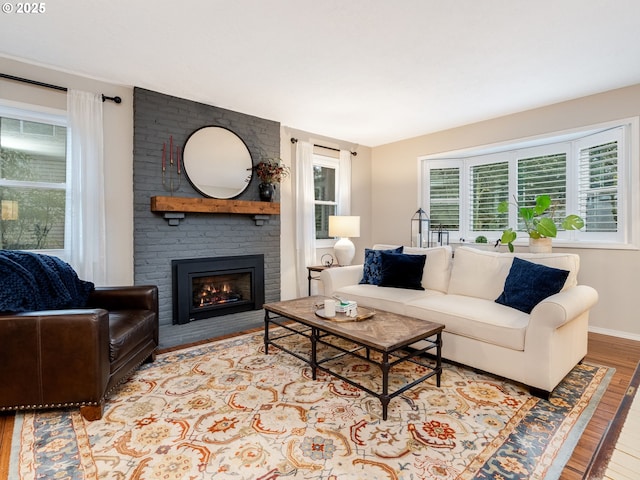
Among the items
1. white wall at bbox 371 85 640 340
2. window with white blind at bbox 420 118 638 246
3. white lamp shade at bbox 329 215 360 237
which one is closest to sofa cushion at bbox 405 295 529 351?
white wall at bbox 371 85 640 340

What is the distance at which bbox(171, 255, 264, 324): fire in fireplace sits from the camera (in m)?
3.52

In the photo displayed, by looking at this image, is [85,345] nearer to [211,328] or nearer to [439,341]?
[211,328]

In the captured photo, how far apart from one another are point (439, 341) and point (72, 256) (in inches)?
124

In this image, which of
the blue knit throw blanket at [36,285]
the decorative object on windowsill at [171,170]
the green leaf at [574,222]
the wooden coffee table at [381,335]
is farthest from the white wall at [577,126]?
the blue knit throw blanket at [36,285]

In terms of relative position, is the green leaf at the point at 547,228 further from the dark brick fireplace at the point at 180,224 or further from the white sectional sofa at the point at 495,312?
the dark brick fireplace at the point at 180,224

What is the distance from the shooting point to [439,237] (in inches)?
187

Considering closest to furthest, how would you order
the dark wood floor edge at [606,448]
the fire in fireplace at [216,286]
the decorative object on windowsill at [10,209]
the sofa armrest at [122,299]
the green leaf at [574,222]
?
1. the dark wood floor edge at [606,448]
2. the sofa armrest at [122,299]
3. the decorative object on windowsill at [10,209]
4. the green leaf at [574,222]
5. the fire in fireplace at [216,286]

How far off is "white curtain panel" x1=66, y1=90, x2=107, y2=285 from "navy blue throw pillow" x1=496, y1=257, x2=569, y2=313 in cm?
356

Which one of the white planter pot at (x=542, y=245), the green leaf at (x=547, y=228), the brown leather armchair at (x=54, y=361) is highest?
the green leaf at (x=547, y=228)

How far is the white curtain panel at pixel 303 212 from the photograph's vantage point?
4.49 meters

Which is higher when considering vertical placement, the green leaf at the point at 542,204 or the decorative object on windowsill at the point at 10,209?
the green leaf at the point at 542,204

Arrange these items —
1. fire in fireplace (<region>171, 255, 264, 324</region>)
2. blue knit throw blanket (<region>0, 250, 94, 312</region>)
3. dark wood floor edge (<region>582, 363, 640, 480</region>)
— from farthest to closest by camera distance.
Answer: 1. fire in fireplace (<region>171, 255, 264, 324</region>)
2. blue knit throw blanket (<region>0, 250, 94, 312</region>)
3. dark wood floor edge (<region>582, 363, 640, 480</region>)

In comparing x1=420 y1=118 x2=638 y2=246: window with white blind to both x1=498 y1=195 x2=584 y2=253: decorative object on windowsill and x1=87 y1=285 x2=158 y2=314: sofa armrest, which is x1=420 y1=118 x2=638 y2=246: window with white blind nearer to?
x1=498 y1=195 x2=584 y2=253: decorative object on windowsill

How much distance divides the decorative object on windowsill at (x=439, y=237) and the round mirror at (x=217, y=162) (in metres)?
2.78
